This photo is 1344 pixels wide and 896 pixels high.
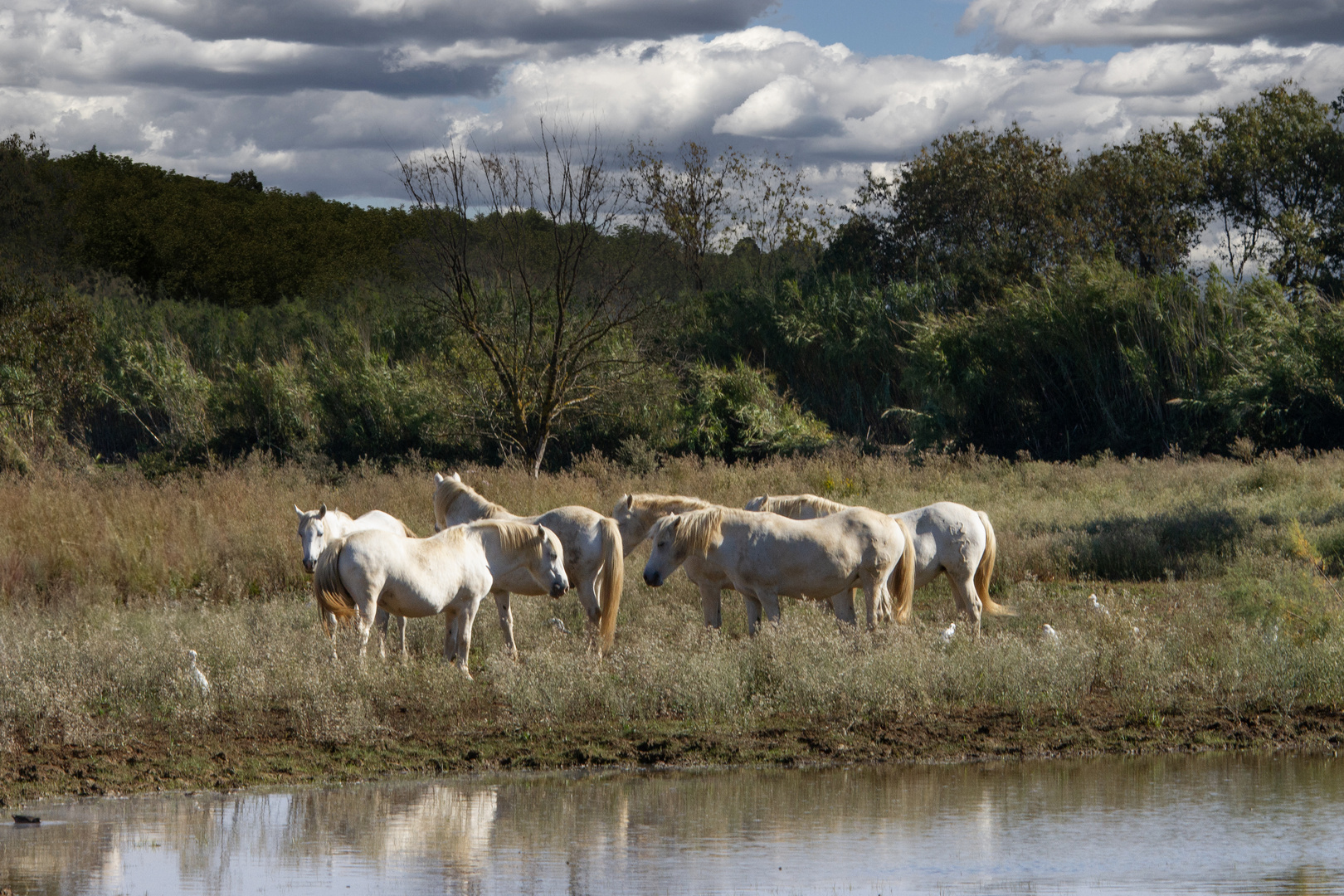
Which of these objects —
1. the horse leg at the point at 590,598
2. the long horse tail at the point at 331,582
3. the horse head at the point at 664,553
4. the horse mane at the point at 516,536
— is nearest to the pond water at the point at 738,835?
the long horse tail at the point at 331,582

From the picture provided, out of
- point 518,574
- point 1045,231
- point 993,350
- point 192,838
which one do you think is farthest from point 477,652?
point 1045,231

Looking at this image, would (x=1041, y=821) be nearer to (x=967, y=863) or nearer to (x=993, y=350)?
(x=967, y=863)

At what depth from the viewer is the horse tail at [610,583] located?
1045 centimetres

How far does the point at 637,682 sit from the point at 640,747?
3.04 ft

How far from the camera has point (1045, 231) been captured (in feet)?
114

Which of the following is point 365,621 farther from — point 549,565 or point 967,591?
point 967,591

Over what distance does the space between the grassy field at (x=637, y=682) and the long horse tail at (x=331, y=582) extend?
36 cm

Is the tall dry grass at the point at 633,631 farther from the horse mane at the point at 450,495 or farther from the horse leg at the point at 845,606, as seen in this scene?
the horse mane at the point at 450,495

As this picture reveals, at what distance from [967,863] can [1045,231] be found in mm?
31012

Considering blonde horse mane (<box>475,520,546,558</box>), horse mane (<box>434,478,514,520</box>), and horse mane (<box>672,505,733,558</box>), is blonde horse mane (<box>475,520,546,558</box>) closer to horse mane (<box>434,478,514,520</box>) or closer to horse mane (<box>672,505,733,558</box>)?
horse mane (<box>672,505,733,558</box>)

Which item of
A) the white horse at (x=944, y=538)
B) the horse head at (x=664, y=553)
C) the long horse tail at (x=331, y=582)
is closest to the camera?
the long horse tail at (x=331, y=582)

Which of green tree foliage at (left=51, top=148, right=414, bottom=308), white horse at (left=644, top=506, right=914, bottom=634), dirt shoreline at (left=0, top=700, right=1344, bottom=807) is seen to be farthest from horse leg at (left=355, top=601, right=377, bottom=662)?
green tree foliage at (left=51, top=148, right=414, bottom=308)

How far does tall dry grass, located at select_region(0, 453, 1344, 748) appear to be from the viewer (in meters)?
8.82

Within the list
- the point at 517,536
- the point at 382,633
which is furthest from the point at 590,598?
the point at 382,633
